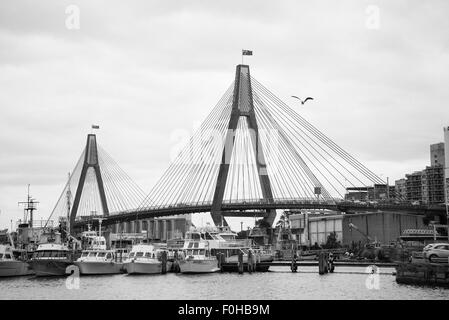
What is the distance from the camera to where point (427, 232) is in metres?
110

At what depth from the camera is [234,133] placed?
9375 cm

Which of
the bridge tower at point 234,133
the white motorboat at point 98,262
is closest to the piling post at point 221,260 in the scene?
the white motorboat at point 98,262

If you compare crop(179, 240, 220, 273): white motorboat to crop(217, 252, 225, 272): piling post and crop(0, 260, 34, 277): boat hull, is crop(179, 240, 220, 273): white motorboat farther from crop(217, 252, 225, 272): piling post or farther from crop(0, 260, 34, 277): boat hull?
crop(0, 260, 34, 277): boat hull

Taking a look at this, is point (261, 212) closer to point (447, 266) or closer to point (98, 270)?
point (98, 270)

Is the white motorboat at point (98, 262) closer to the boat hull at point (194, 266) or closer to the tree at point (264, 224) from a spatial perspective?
the boat hull at point (194, 266)

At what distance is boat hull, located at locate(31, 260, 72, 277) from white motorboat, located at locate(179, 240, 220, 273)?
1155 cm

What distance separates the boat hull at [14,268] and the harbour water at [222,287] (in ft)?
3.58

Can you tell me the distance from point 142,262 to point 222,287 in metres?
14.6

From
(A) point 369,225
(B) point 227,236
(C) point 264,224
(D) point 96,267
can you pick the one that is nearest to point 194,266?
(D) point 96,267

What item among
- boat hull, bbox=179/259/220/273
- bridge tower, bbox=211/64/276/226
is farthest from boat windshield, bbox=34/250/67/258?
bridge tower, bbox=211/64/276/226

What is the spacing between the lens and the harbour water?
157ft
